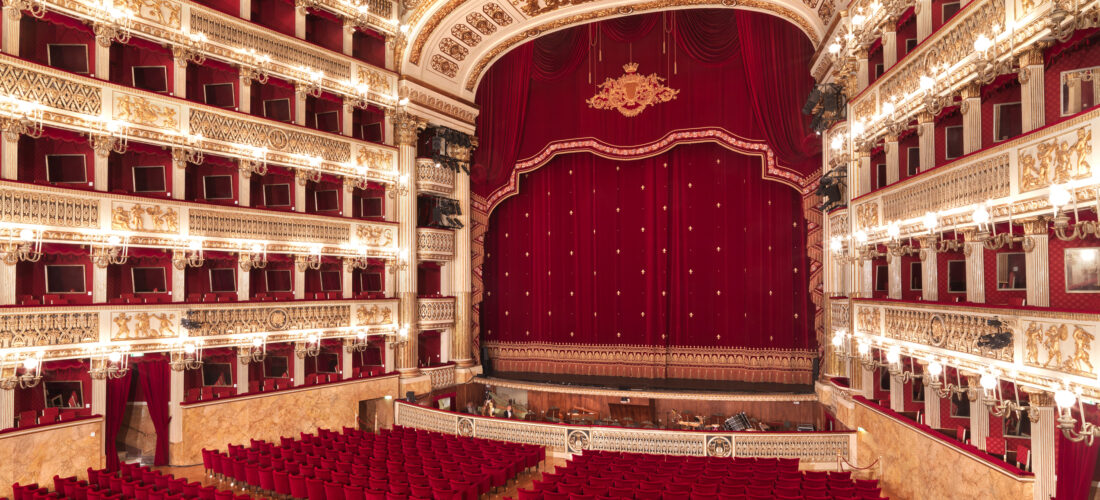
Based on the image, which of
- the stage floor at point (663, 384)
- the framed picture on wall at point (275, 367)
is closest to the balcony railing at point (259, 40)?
the framed picture on wall at point (275, 367)

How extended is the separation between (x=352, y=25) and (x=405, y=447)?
11.8m

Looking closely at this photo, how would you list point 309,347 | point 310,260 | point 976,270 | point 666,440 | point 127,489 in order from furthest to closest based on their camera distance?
point 310,260
point 309,347
point 666,440
point 127,489
point 976,270

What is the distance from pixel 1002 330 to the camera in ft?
28.4

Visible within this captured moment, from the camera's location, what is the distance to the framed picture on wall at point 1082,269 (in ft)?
27.6

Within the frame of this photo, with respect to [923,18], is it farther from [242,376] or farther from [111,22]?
[242,376]

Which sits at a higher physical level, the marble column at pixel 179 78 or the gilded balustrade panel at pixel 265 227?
the marble column at pixel 179 78

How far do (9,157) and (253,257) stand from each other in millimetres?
5155

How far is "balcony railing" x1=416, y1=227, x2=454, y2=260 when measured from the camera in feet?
66.9

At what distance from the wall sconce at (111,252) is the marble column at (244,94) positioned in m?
4.21

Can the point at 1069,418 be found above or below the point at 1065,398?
below

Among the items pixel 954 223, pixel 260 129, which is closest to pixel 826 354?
pixel 954 223

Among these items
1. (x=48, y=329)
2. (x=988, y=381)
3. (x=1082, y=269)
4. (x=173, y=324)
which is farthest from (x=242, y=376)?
(x=1082, y=269)

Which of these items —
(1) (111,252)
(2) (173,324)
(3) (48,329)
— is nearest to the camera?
(3) (48,329)

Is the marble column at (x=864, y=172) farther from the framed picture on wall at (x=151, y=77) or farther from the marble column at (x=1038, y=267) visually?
the framed picture on wall at (x=151, y=77)
